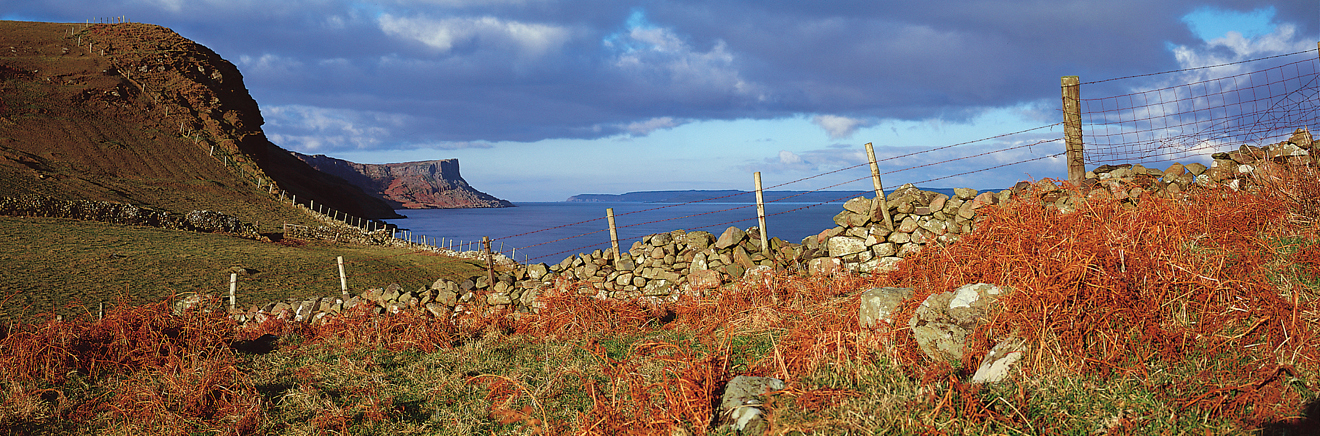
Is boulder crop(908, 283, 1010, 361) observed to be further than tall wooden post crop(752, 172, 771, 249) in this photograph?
No

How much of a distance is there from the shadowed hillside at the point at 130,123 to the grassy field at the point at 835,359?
27954 millimetres

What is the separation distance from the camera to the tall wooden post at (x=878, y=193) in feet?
28.1

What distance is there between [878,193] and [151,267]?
18998 millimetres

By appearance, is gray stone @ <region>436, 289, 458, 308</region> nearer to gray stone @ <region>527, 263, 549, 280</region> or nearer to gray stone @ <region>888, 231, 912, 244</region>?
gray stone @ <region>527, 263, 549, 280</region>

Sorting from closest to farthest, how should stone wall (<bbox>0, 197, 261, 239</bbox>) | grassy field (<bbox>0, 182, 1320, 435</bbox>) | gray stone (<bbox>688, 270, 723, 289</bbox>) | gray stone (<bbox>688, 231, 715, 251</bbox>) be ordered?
grassy field (<bbox>0, 182, 1320, 435</bbox>) → gray stone (<bbox>688, 270, 723, 289</bbox>) → gray stone (<bbox>688, 231, 715, 251</bbox>) → stone wall (<bbox>0, 197, 261, 239</bbox>)

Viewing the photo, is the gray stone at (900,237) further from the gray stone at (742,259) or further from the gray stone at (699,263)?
the gray stone at (699,263)

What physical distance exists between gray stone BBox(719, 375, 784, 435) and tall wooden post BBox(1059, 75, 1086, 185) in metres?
6.40

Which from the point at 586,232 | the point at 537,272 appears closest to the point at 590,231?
the point at 586,232

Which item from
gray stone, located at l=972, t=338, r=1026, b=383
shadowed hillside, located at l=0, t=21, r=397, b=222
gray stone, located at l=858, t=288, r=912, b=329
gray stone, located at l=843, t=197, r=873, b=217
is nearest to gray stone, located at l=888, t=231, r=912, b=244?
gray stone, located at l=843, t=197, r=873, b=217

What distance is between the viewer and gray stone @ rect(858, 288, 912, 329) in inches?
193

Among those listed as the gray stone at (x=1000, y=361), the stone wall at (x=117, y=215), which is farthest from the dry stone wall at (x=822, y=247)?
the stone wall at (x=117, y=215)

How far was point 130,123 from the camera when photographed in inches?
2076

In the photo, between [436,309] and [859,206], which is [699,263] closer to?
[859,206]

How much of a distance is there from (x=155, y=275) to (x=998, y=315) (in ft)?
64.2
